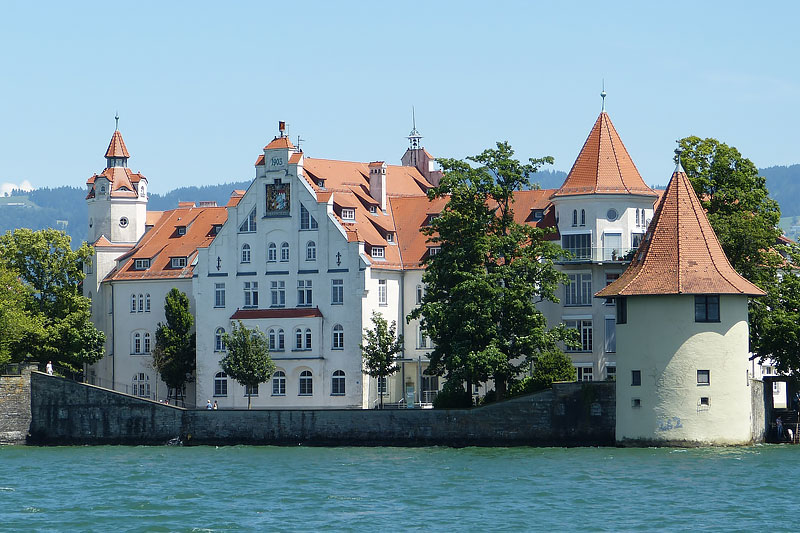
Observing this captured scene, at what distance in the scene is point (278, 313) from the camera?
10025 cm

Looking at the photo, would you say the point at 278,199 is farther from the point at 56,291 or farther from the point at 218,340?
the point at 56,291

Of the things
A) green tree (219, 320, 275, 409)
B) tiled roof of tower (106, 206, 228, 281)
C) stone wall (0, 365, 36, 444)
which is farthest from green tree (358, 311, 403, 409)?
stone wall (0, 365, 36, 444)

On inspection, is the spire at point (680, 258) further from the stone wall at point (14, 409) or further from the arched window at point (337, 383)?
the stone wall at point (14, 409)

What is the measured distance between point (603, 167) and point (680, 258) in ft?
57.5

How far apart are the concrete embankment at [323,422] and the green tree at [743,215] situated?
28.7 ft

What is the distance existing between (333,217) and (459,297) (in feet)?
47.7

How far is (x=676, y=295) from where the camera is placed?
257 ft

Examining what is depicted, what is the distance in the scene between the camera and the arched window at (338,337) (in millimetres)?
98875

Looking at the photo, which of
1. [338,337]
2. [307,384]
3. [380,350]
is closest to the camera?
[380,350]

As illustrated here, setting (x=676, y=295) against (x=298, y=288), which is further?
(x=298, y=288)

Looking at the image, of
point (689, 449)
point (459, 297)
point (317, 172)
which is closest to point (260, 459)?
point (459, 297)

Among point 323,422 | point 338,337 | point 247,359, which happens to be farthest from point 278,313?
point 323,422

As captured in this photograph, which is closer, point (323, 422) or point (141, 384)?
point (323, 422)

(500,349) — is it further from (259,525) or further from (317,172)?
(259,525)
